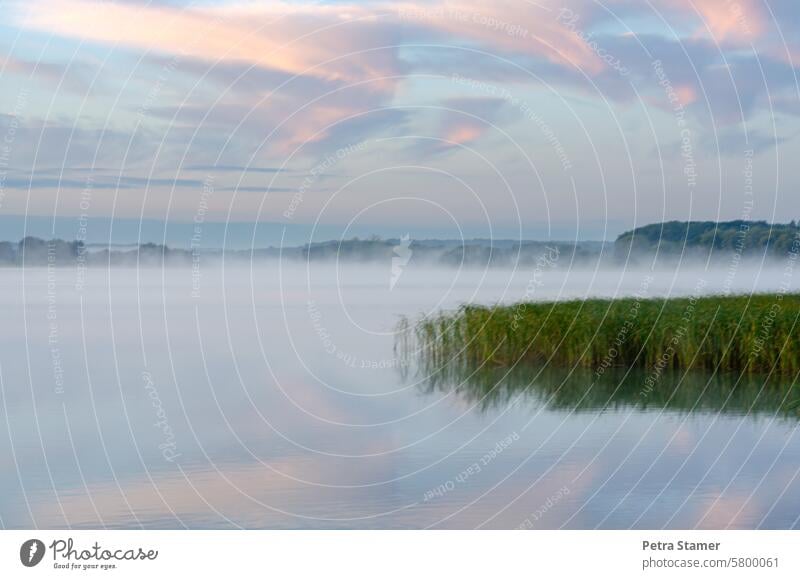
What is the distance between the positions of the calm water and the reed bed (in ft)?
1.92

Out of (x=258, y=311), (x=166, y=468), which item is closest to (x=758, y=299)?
(x=166, y=468)

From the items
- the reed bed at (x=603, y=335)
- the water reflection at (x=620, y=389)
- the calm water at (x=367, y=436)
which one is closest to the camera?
the calm water at (x=367, y=436)

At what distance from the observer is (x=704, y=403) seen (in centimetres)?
2836

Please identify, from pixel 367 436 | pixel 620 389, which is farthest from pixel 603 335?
pixel 367 436

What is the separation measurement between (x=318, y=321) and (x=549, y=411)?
18227mm

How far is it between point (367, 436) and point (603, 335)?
8957 millimetres

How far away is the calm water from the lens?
62.5 feet

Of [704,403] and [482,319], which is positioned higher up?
[482,319]

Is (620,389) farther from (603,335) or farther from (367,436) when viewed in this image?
(367,436)

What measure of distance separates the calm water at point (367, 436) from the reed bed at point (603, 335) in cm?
58

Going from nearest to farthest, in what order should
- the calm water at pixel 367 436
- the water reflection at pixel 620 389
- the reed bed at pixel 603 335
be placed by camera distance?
the calm water at pixel 367 436, the water reflection at pixel 620 389, the reed bed at pixel 603 335

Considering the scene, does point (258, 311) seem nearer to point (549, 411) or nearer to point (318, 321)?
point (318, 321)

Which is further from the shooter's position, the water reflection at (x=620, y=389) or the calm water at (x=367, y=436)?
the water reflection at (x=620, y=389)

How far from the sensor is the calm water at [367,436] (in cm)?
1906
